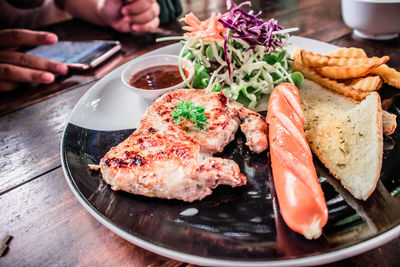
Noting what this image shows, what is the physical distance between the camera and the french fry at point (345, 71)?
85.4 inches

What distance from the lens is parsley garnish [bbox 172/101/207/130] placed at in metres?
1.92

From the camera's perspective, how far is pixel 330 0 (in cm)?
421

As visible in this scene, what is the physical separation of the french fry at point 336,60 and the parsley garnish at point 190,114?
3.51 ft

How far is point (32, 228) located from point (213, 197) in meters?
0.97

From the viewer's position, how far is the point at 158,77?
2678mm

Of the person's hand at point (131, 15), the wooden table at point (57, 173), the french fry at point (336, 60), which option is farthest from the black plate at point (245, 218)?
the person's hand at point (131, 15)

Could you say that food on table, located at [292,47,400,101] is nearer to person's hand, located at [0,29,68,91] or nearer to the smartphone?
the smartphone

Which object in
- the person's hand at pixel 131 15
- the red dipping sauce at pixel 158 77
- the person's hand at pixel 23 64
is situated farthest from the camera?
the person's hand at pixel 131 15

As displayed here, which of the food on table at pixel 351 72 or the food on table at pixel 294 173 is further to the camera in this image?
the food on table at pixel 351 72

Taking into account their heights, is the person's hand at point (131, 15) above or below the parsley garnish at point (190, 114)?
above

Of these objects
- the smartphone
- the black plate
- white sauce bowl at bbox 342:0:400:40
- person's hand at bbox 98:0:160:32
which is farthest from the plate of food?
person's hand at bbox 98:0:160:32

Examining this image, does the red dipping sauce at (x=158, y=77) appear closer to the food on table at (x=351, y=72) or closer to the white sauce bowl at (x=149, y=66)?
the white sauce bowl at (x=149, y=66)

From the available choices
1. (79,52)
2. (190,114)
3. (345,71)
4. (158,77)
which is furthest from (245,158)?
(79,52)

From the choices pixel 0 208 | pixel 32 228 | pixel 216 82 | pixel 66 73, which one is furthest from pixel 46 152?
pixel 216 82
